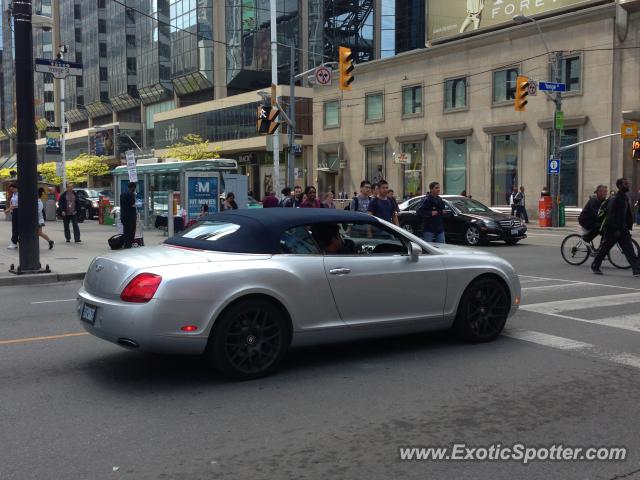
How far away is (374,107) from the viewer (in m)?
44.7

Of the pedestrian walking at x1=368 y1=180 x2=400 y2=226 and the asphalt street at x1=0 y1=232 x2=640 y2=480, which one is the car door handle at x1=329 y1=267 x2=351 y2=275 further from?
the pedestrian walking at x1=368 y1=180 x2=400 y2=226

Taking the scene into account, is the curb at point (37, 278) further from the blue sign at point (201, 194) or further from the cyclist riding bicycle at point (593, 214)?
the blue sign at point (201, 194)

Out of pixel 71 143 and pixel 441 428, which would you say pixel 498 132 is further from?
pixel 71 143

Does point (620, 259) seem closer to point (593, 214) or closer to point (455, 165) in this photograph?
point (593, 214)

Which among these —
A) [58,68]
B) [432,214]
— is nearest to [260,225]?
[432,214]

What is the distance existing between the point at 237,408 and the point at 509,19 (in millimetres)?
39096

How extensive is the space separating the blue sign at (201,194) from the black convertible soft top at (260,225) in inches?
666

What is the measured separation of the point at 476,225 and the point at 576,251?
5.67 m

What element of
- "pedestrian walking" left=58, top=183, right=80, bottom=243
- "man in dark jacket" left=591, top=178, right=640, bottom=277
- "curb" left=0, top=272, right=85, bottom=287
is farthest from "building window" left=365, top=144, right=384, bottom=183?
"curb" left=0, top=272, right=85, bottom=287

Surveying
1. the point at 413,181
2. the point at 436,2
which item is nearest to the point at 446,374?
the point at 413,181

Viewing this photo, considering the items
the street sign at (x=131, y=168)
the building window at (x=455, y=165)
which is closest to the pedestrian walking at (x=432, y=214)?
the street sign at (x=131, y=168)

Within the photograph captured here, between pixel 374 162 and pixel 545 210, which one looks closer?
pixel 545 210

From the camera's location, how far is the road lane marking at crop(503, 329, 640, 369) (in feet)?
21.1

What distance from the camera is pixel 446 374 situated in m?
5.98
